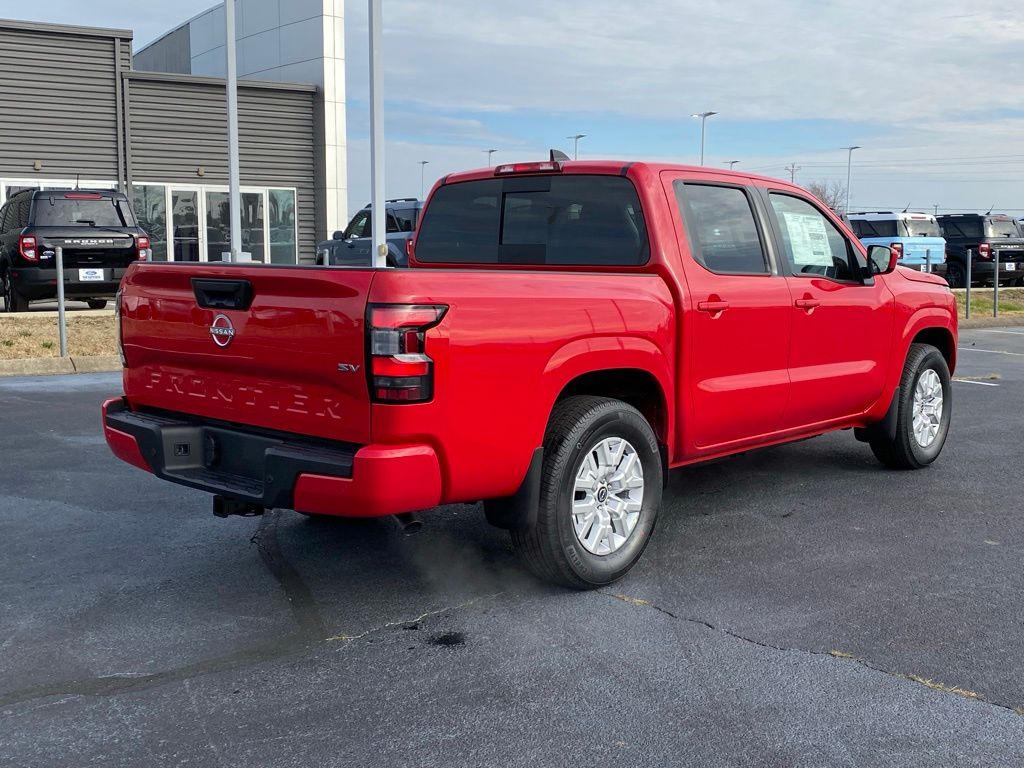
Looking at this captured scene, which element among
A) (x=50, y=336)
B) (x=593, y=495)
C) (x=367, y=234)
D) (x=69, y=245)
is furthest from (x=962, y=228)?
(x=593, y=495)

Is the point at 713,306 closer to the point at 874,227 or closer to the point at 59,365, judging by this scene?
the point at 59,365

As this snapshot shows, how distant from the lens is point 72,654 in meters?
4.05

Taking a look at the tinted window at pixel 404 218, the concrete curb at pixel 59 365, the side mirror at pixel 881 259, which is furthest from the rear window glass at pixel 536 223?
the tinted window at pixel 404 218

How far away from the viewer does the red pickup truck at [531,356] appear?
13.3 ft

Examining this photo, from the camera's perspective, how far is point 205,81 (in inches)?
1101

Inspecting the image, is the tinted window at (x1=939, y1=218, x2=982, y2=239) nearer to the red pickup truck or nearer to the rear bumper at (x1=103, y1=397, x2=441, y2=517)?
the red pickup truck

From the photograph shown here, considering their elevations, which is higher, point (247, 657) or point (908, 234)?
point (908, 234)

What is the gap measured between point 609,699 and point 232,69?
57.4 ft

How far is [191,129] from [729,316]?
24.9 m

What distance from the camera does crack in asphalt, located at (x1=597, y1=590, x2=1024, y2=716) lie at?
145 inches

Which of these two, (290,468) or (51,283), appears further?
(51,283)

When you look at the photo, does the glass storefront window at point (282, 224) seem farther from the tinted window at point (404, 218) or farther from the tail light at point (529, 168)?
the tail light at point (529, 168)

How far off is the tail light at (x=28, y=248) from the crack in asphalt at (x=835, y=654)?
512 inches

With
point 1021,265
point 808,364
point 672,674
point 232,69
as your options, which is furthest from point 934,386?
point 1021,265
